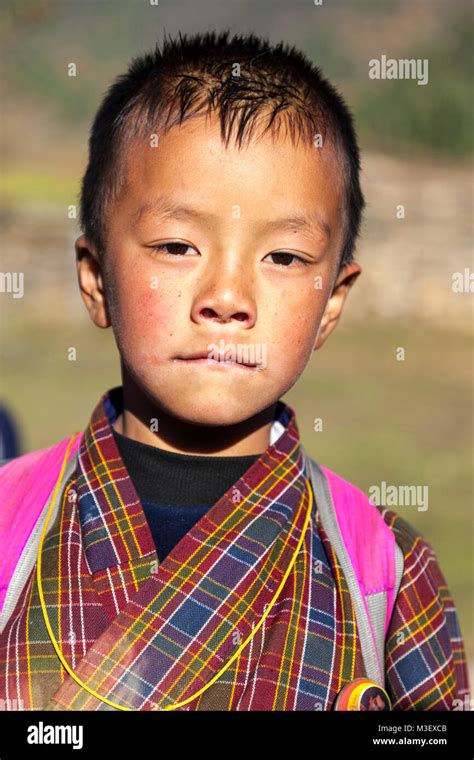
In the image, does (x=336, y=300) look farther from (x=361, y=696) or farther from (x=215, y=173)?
(x=361, y=696)

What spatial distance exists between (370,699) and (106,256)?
92 cm

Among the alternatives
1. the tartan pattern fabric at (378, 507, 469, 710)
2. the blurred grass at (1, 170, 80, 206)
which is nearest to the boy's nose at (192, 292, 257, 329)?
the tartan pattern fabric at (378, 507, 469, 710)

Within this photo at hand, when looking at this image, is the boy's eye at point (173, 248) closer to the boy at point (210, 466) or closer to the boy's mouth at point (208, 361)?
the boy at point (210, 466)

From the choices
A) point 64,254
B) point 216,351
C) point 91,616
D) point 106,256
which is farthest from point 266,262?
point 64,254

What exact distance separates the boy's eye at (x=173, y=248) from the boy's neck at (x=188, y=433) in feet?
1.02

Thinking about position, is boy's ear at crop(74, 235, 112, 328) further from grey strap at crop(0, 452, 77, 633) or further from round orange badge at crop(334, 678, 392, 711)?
round orange badge at crop(334, 678, 392, 711)

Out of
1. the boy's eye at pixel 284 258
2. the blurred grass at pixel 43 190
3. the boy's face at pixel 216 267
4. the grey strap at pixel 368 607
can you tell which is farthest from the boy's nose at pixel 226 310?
A: the blurred grass at pixel 43 190

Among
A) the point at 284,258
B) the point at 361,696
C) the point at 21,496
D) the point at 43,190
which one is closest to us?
the point at 361,696

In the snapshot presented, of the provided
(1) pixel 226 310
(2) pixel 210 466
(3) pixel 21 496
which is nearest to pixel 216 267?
(1) pixel 226 310

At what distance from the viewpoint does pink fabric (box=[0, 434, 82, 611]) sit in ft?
5.92

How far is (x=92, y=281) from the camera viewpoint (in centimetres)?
200

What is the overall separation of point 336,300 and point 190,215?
449mm
